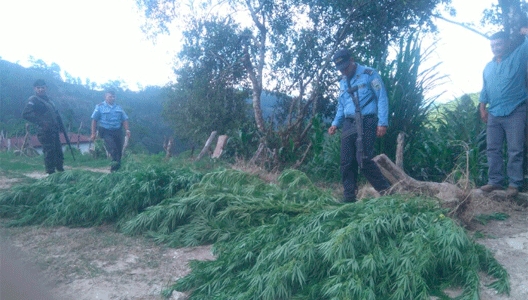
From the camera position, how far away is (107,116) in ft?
27.5

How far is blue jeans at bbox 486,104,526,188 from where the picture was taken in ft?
16.6

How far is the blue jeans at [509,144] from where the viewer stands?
199 inches

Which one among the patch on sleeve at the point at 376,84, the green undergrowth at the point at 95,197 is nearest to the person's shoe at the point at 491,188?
the patch on sleeve at the point at 376,84

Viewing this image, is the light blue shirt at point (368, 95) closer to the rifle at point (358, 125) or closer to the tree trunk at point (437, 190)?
the rifle at point (358, 125)

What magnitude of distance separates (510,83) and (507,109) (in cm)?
26

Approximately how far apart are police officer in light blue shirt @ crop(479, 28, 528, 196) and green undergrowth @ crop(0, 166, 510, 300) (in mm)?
1615

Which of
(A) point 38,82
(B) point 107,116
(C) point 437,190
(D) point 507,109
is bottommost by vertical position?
(C) point 437,190

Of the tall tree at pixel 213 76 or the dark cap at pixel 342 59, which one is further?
the tall tree at pixel 213 76

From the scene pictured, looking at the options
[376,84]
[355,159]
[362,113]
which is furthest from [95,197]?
[376,84]

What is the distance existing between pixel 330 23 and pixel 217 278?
6.84 meters

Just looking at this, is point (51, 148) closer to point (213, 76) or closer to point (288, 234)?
point (213, 76)

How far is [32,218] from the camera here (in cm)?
568

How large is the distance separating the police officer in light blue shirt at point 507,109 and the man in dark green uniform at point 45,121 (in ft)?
20.8

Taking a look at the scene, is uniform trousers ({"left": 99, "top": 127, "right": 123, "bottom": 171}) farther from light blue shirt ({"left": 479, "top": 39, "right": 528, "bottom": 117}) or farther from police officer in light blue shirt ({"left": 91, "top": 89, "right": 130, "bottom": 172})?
light blue shirt ({"left": 479, "top": 39, "right": 528, "bottom": 117})
